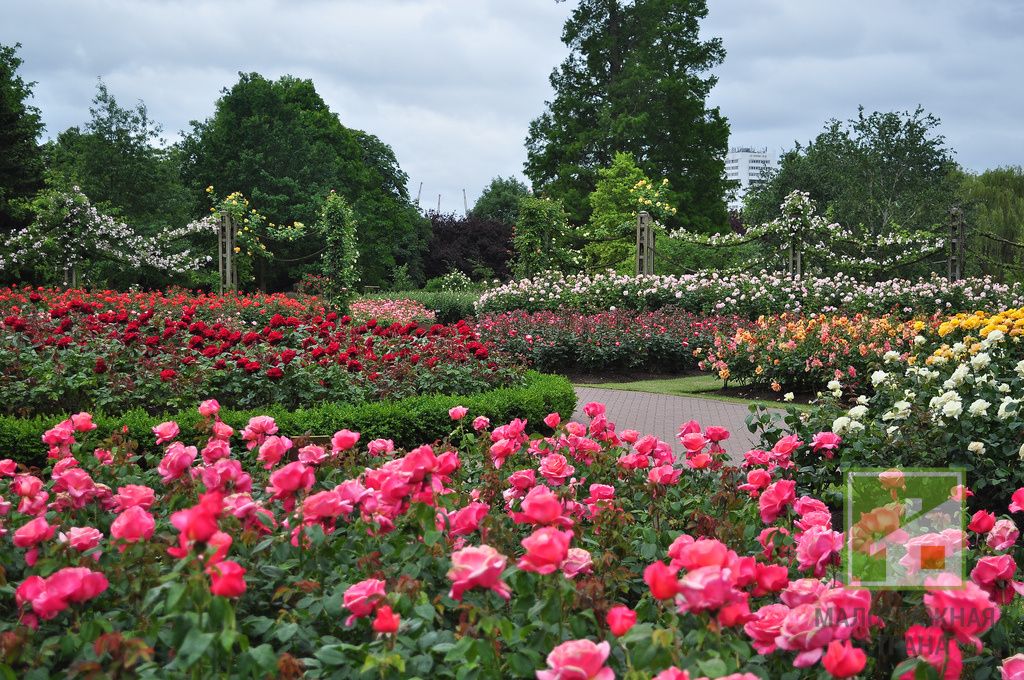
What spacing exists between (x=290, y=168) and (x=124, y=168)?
19.6 ft

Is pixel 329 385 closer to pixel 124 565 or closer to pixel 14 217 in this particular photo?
pixel 124 565

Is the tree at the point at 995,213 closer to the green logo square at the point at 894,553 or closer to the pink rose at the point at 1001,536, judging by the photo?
the pink rose at the point at 1001,536

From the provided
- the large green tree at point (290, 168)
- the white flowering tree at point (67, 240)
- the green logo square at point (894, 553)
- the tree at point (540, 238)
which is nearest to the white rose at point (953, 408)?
the green logo square at point (894, 553)

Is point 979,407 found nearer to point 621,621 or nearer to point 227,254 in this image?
point 621,621

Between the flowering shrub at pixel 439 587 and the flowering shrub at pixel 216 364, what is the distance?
11.9 feet

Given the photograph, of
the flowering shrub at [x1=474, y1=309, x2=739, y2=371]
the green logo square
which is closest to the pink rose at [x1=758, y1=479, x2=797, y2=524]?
the green logo square

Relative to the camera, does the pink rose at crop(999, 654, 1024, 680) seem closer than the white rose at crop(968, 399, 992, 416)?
Yes

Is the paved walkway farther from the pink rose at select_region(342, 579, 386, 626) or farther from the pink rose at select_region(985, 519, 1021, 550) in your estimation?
the pink rose at select_region(342, 579, 386, 626)

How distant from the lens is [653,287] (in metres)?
16.4

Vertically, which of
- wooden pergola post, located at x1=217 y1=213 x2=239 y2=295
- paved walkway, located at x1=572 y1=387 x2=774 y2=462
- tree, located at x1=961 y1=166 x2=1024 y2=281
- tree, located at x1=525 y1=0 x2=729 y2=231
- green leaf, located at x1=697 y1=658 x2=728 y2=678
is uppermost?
tree, located at x1=525 y1=0 x2=729 y2=231

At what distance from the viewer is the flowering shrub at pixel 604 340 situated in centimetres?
1272

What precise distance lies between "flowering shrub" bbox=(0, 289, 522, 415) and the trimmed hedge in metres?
0.24

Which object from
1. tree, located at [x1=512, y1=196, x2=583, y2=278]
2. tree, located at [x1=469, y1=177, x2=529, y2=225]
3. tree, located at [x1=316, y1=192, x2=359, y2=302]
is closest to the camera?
tree, located at [x1=316, y1=192, x2=359, y2=302]

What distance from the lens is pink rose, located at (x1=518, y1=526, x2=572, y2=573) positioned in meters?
1.49
